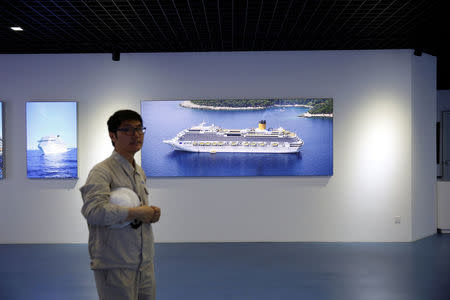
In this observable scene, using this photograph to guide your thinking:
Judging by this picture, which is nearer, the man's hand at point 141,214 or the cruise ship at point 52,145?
the man's hand at point 141,214

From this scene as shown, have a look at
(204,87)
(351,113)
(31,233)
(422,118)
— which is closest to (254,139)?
(204,87)

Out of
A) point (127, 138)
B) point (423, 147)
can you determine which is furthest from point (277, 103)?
point (127, 138)

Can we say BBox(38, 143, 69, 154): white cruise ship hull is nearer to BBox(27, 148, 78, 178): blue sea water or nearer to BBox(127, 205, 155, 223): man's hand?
BBox(27, 148, 78, 178): blue sea water

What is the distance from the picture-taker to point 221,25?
4457 mm

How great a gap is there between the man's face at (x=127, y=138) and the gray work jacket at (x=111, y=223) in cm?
A: 5

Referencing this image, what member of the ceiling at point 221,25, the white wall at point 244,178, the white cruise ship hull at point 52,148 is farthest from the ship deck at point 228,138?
the white cruise ship hull at point 52,148

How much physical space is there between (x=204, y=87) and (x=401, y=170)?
3248 millimetres

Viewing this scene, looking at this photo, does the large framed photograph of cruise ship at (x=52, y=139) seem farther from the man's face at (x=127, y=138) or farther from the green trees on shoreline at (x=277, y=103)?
the man's face at (x=127, y=138)

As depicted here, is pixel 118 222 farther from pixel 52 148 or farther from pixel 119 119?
pixel 52 148

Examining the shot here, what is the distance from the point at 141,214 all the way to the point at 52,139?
4399mm

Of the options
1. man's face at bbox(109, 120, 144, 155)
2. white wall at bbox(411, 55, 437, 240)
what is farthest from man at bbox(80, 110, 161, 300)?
white wall at bbox(411, 55, 437, 240)

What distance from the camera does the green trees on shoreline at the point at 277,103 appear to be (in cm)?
546

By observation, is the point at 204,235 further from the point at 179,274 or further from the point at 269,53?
the point at 269,53

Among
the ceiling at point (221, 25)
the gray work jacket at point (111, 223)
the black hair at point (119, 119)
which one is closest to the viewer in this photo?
the gray work jacket at point (111, 223)
